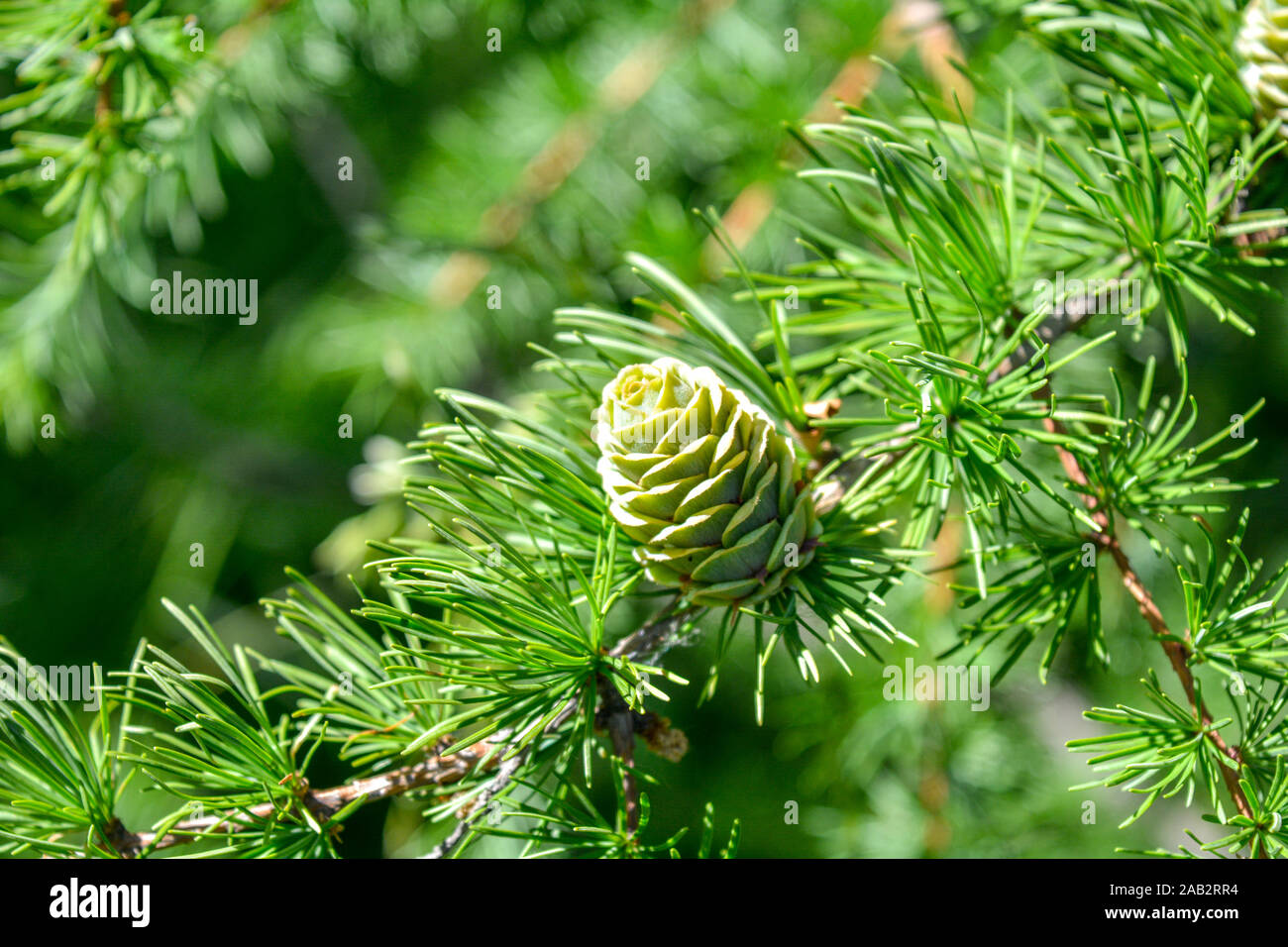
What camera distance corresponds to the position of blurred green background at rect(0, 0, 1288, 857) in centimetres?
71

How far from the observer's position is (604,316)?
37cm

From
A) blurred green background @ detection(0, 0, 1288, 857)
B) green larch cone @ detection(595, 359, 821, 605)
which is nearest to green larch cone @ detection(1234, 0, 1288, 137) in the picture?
blurred green background @ detection(0, 0, 1288, 857)

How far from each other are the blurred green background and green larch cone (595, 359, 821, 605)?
0.75ft

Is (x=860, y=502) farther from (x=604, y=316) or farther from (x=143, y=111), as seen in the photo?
(x=143, y=111)

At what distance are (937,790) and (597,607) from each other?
57 cm

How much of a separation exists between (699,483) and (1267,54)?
33cm

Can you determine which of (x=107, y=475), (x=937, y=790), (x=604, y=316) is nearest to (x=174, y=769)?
(x=604, y=316)

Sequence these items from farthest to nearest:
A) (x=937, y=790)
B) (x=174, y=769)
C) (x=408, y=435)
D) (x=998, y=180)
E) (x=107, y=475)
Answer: (x=107, y=475), (x=408, y=435), (x=937, y=790), (x=998, y=180), (x=174, y=769)

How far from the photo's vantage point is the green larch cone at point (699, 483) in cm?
32

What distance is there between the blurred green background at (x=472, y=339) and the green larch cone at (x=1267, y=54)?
11 cm

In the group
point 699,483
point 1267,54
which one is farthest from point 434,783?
point 1267,54

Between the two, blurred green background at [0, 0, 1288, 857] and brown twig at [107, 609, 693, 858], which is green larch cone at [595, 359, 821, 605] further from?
blurred green background at [0, 0, 1288, 857]

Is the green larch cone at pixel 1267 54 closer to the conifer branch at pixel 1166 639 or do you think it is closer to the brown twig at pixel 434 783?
the conifer branch at pixel 1166 639

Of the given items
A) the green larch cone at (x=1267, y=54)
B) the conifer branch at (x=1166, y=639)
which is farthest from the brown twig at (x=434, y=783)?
the green larch cone at (x=1267, y=54)
